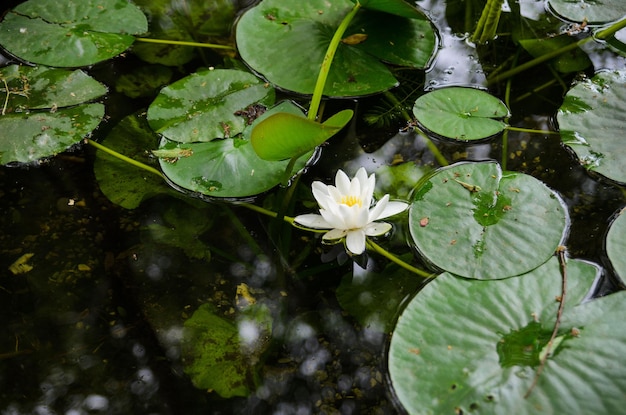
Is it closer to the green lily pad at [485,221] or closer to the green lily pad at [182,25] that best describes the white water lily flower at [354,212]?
the green lily pad at [485,221]

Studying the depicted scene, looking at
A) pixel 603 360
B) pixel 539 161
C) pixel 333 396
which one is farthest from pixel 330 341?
pixel 539 161

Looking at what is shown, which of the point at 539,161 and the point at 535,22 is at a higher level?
the point at 535,22

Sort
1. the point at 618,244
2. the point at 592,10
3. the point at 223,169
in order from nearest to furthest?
the point at 618,244
the point at 223,169
the point at 592,10

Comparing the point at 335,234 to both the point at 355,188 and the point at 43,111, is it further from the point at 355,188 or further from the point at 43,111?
the point at 43,111

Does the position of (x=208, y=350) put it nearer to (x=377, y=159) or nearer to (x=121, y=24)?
(x=377, y=159)

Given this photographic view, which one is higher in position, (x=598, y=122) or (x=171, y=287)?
(x=598, y=122)

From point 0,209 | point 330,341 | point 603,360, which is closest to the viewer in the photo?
point 603,360

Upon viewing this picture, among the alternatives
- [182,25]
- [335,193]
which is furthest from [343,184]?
[182,25]
